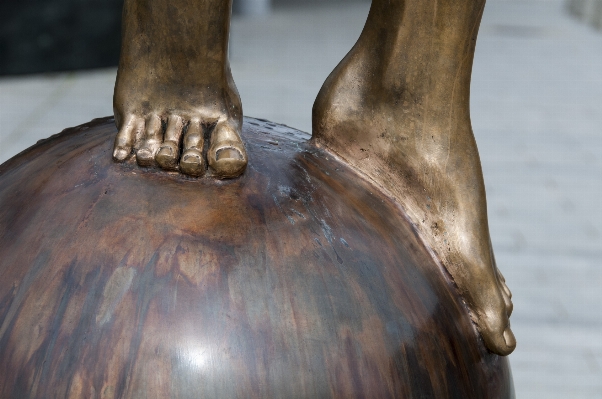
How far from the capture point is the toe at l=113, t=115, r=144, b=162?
146 cm

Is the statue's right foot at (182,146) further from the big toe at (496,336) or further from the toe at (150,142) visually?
the big toe at (496,336)

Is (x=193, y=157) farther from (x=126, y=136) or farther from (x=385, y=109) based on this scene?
(x=385, y=109)

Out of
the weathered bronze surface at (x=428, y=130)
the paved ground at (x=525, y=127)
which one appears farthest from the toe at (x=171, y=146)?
the paved ground at (x=525, y=127)

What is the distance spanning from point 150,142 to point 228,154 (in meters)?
0.15

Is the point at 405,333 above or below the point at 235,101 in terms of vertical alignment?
below

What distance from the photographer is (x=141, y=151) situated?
1436 mm

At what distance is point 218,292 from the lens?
4.13ft

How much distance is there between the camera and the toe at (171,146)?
55.7 inches

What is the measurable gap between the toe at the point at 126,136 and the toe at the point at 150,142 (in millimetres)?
17

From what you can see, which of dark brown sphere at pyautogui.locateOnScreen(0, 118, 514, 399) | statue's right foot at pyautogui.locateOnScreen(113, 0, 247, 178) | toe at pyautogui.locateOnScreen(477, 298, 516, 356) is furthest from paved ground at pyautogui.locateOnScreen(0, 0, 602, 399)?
statue's right foot at pyautogui.locateOnScreen(113, 0, 247, 178)

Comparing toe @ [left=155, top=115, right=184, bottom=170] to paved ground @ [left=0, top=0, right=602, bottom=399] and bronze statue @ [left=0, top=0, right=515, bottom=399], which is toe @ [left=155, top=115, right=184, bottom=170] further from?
paved ground @ [left=0, top=0, right=602, bottom=399]

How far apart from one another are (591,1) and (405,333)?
1271 centimetres

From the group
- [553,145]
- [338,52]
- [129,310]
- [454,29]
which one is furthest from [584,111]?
[129,310]

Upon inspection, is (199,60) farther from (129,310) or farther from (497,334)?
(497,334)
